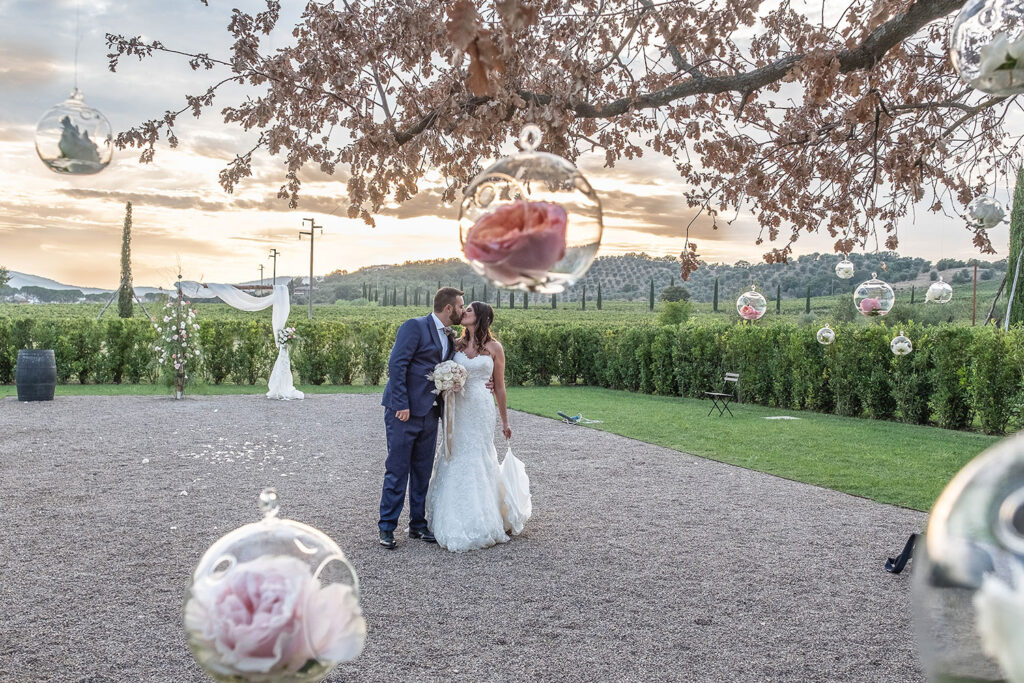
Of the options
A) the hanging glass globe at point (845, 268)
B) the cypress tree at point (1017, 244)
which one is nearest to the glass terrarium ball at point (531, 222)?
the hanging glass globe at point (845, 268)

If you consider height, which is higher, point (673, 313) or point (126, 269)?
point (126, 269)

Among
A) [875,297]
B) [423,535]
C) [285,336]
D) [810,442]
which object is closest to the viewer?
[423,535]

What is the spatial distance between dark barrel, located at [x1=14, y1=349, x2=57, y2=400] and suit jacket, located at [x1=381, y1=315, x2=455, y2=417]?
43.1 ft

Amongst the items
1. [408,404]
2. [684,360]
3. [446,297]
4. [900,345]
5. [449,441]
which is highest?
[446,297]

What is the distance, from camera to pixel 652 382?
2070cm

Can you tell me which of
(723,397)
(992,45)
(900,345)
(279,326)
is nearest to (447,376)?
(992,45)

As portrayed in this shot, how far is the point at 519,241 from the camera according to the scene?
187cm

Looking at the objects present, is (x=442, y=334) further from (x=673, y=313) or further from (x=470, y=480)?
(x=673, y=313)

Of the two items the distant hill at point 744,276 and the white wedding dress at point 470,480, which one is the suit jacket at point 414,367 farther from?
the distant hill at point 744,276

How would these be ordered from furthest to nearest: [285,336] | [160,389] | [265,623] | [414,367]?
[160,389] < [285,336] < [414,367] < [265,623]

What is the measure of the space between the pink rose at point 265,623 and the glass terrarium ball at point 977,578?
0.96m

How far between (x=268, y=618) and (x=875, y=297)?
29.4 ft

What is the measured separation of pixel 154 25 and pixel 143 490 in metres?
5.13

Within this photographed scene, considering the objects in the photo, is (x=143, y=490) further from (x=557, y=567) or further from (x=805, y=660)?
(x=805, y=660)
